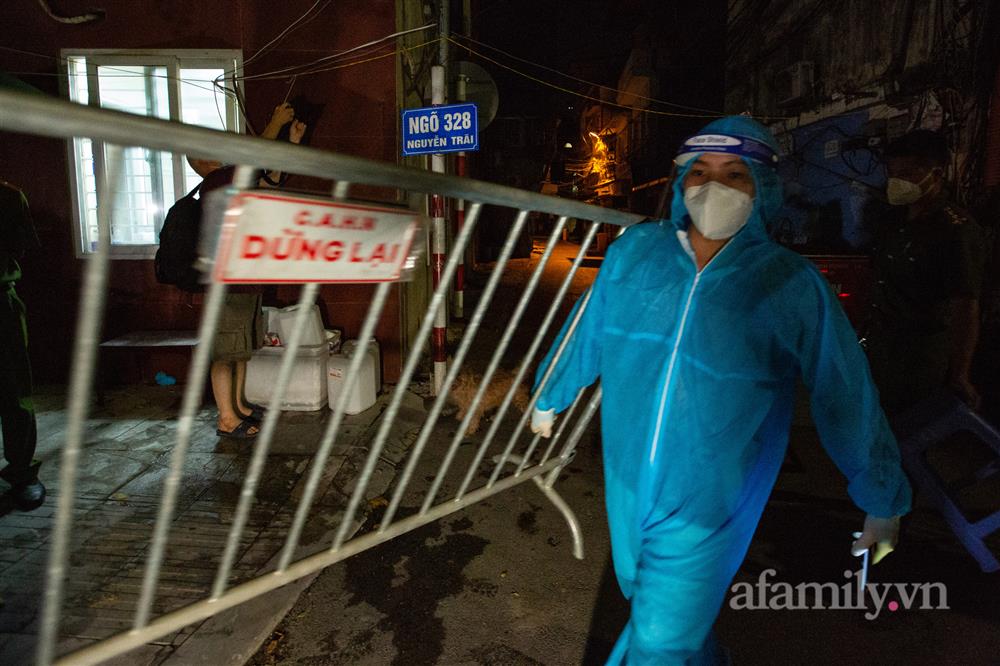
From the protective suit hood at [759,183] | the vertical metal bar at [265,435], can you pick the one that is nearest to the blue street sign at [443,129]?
the protective suit hood at [759,183]

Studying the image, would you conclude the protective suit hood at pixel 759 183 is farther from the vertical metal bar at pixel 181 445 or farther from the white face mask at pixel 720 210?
the vertical metal bar at pixel 181 445

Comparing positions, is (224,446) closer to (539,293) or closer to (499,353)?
(499,353)

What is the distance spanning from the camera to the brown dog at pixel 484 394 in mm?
5702

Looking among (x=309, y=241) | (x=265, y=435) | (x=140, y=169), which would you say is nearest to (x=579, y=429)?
(x=265, y=435)

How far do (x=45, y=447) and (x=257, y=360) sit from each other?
5.38ft

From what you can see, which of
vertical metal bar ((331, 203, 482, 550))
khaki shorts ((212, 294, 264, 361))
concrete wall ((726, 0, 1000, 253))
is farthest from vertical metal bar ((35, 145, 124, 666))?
concrete wall ((726, 0, 1000, 253))

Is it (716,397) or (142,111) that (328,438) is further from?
(142,111)

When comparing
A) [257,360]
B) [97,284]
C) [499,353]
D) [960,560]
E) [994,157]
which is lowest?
[960,560]

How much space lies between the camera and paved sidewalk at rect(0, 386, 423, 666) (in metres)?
2.59

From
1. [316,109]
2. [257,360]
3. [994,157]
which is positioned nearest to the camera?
[257,360]

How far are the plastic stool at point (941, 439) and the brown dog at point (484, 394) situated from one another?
10.1 ft

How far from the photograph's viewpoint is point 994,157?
715 cm

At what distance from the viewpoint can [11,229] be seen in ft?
11.1

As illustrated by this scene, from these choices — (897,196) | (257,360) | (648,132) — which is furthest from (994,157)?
(648,132)
